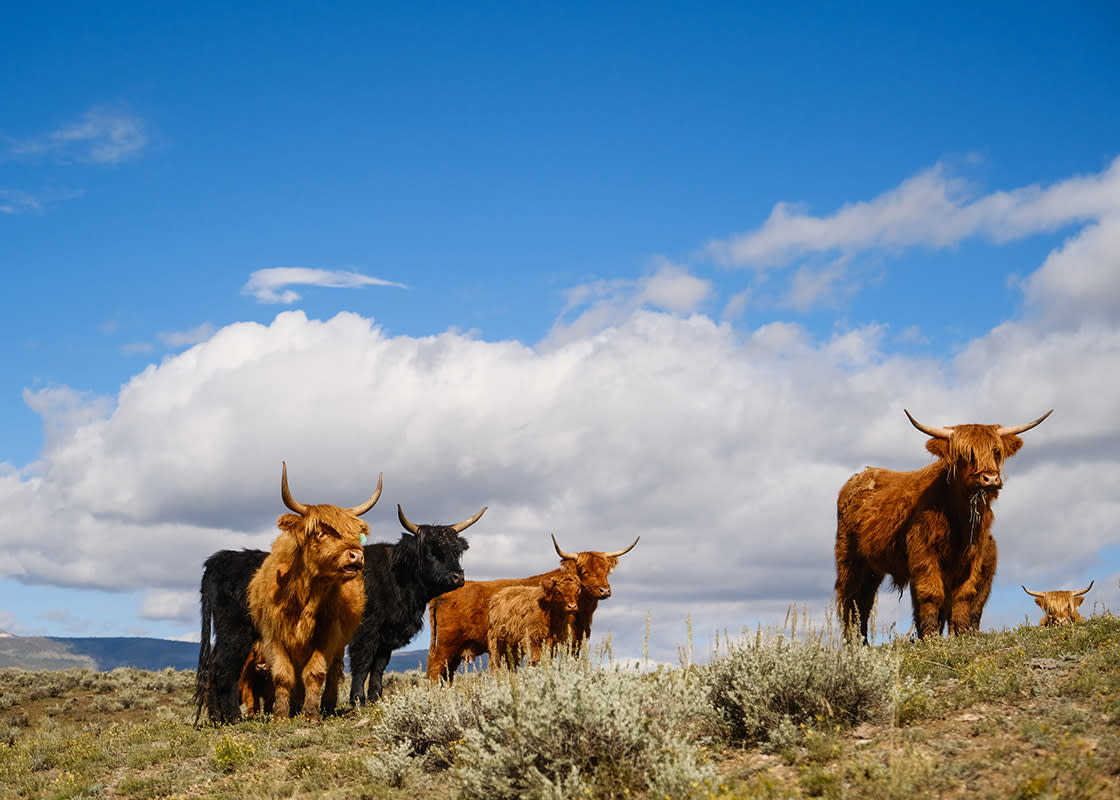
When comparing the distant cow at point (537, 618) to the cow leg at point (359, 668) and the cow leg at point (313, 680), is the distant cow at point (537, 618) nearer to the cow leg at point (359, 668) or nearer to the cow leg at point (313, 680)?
the cow leg at point (359, 668)

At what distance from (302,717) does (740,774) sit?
599cm

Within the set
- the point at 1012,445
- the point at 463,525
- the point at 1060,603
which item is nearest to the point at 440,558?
the point at 463,525

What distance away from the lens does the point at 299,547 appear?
11164mm

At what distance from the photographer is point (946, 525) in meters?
12.2

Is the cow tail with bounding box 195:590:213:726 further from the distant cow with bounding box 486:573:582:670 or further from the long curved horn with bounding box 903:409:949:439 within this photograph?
the long curved horn with bounding box 903:409:949:439

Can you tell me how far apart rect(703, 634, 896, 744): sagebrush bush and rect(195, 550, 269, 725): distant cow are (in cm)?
713

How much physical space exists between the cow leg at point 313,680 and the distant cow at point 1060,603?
12857mm

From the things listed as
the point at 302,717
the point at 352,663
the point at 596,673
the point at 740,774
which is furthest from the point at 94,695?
the point at 740,774

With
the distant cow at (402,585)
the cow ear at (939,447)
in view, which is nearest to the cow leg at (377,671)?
the distant cow at (402,585)

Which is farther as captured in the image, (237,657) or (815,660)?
(237,657)

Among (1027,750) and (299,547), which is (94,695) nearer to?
(299,547)

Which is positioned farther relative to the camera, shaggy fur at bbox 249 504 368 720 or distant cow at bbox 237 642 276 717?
distant cow at bbox 237 642 276 717

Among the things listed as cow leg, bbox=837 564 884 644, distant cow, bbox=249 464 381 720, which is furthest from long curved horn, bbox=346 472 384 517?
cow leg, bbox=837 564 884 644

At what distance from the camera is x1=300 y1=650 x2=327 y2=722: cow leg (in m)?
10.9
